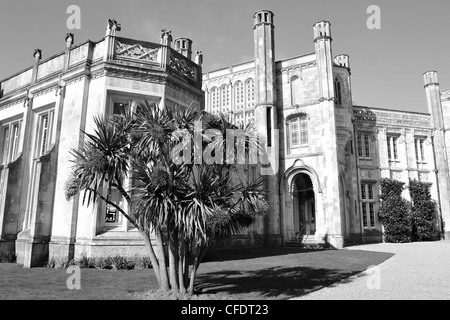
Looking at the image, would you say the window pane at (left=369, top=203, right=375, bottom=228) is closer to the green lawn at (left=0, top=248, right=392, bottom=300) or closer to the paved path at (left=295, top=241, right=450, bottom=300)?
the paved path at (left=295, top=241, right=450, bottom=300)

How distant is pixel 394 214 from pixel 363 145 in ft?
24.0

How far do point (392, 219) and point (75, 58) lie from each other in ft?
95.1

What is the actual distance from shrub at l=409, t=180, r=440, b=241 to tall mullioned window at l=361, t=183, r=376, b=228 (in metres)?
3.90

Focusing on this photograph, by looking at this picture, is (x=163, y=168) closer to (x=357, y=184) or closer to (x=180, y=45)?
(x=180, y=45)

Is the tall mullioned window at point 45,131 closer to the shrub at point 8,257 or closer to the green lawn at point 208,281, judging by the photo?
the shrub at point 8,257

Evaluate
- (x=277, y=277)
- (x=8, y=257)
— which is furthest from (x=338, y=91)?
(x=8, y=257)

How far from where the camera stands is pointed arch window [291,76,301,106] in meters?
28.8

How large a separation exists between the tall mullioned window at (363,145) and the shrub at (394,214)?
3230mm

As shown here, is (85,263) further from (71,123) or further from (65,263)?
(71,123)

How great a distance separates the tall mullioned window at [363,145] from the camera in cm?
3256

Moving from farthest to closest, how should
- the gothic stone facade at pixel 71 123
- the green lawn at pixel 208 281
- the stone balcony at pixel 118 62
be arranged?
the stone balcony at pixel 118 62
the gothic stone facade at pixel 71 123
the green lawn at pixel 208 281

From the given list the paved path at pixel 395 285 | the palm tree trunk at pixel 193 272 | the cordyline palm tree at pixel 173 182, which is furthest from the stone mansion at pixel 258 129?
the paved path at pixel 395 285

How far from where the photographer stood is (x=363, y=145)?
3272cm

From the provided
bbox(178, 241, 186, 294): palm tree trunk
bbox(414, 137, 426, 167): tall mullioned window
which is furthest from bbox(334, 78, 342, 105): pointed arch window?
bbox(178, 241, 186, 294): palm tree trunk
